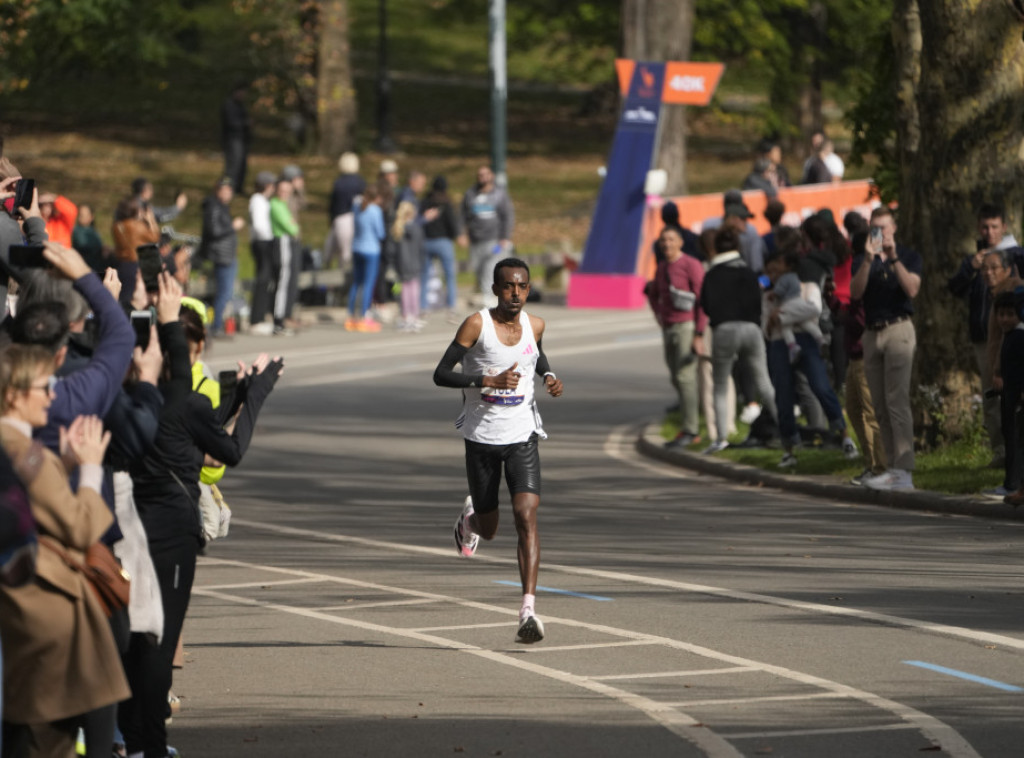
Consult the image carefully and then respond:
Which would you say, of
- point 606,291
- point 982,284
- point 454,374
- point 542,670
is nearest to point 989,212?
point 982,284

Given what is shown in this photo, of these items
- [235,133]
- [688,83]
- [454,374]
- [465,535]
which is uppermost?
[688,83]

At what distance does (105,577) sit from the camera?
666 centimetres

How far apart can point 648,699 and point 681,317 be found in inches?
370

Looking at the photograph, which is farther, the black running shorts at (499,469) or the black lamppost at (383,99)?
the black lamppost at (383,99)

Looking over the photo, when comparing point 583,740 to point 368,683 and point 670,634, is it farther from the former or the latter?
point 670,634

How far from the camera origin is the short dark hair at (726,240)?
1700 centimetres

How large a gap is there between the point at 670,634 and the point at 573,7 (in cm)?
4791

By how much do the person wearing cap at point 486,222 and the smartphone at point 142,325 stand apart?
2176 centimetres

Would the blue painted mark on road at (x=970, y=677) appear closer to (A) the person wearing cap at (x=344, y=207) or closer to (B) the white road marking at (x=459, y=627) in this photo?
(B) the white road marking at (x=459, y=627)

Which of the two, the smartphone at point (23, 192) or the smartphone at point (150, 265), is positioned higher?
the smartphone at point (23, 192)

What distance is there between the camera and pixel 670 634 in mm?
10500

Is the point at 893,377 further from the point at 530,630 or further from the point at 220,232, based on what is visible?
the point at 220,232

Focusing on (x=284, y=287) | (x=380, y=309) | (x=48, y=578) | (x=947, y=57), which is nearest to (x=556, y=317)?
(x=380, y=309)

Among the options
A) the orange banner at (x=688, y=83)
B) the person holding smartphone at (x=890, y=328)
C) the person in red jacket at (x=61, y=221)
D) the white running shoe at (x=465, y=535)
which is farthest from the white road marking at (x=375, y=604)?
the orange banner at (x=688, y=83)
